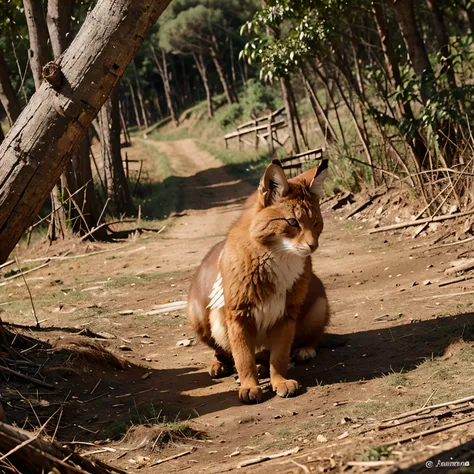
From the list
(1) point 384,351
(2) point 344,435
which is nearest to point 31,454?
(2) point 344,435

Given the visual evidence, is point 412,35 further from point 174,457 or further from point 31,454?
point 31,454

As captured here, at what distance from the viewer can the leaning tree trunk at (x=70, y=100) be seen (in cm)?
543

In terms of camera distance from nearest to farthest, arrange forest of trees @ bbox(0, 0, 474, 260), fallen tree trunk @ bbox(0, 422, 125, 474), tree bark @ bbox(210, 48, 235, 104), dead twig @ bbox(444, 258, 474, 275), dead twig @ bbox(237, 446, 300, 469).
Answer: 1. fallen tree trunk @ bbox(0, 422, 125, 474)
2. dead twig @ bbox(237, 446, 300, 469)
3. dead twig @ bbox(444, 258, 474, 275)
4. forest of trees @ bbox(0, 0, 474, 260)
5. tree bark @ bbox(210, 48, 235, 104)

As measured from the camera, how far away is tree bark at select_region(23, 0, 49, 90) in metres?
16.4

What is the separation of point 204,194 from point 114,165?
23.1 feet

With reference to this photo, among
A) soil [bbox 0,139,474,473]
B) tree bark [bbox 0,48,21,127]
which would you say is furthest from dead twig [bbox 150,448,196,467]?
tree bark [bbox 0,48,21,127]

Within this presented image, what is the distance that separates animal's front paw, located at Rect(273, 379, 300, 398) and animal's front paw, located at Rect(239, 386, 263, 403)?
0.15 metres

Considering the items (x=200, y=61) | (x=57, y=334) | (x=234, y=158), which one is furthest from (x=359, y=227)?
(x=200, y=61)

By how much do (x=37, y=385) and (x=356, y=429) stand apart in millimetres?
2895

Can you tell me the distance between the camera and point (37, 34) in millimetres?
16391

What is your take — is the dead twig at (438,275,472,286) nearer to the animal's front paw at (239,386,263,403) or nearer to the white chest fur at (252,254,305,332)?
the white chest fur at (252,254,305,332)

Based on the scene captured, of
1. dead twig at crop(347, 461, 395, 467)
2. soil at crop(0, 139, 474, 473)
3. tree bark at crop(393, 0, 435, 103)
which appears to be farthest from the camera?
tree bark at crop(393, 0, 435, 103)

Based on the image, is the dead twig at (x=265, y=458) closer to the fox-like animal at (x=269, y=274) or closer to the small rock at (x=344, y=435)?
the small rock at (x=344, y=435)

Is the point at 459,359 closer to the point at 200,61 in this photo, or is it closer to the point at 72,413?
the point at 72,413
